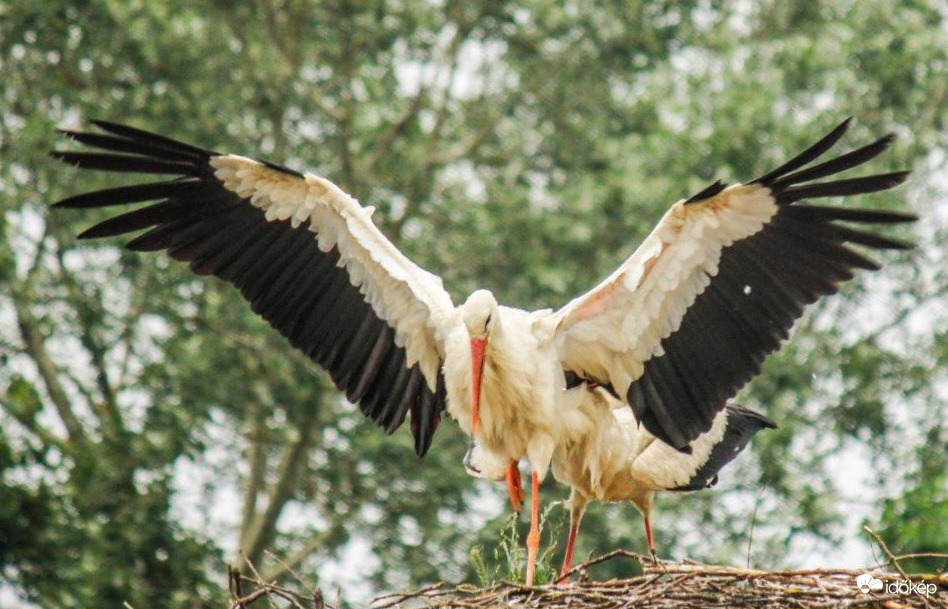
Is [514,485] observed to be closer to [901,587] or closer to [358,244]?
[358,244]

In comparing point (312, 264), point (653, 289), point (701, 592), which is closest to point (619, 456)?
point (653, 289)

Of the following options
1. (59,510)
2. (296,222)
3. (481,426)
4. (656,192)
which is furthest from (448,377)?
(656,192)

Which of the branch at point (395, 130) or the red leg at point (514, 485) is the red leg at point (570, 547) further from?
the branch at point (395, 130)

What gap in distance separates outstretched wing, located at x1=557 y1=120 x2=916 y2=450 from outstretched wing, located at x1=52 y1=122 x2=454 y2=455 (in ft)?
2.40

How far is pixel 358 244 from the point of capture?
7.00 metres

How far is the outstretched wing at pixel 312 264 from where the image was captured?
6.98 meters

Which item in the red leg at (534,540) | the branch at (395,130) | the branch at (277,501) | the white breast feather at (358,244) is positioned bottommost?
the red leg at (534,540)

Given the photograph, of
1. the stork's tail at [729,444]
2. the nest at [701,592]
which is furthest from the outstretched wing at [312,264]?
the nest at [701,592]

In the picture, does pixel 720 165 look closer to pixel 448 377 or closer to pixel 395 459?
pixel 395 459

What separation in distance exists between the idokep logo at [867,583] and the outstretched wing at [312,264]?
6.84 ft

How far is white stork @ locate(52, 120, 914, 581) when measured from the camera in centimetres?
643

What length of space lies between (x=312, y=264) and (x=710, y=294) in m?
1.74

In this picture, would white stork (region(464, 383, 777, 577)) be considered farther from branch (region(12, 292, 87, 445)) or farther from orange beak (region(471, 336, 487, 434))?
branch (region(12, 292, 87, 445))

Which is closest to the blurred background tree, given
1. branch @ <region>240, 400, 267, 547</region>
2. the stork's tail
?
branch @ <region>240, 400, 267, 547</region>
